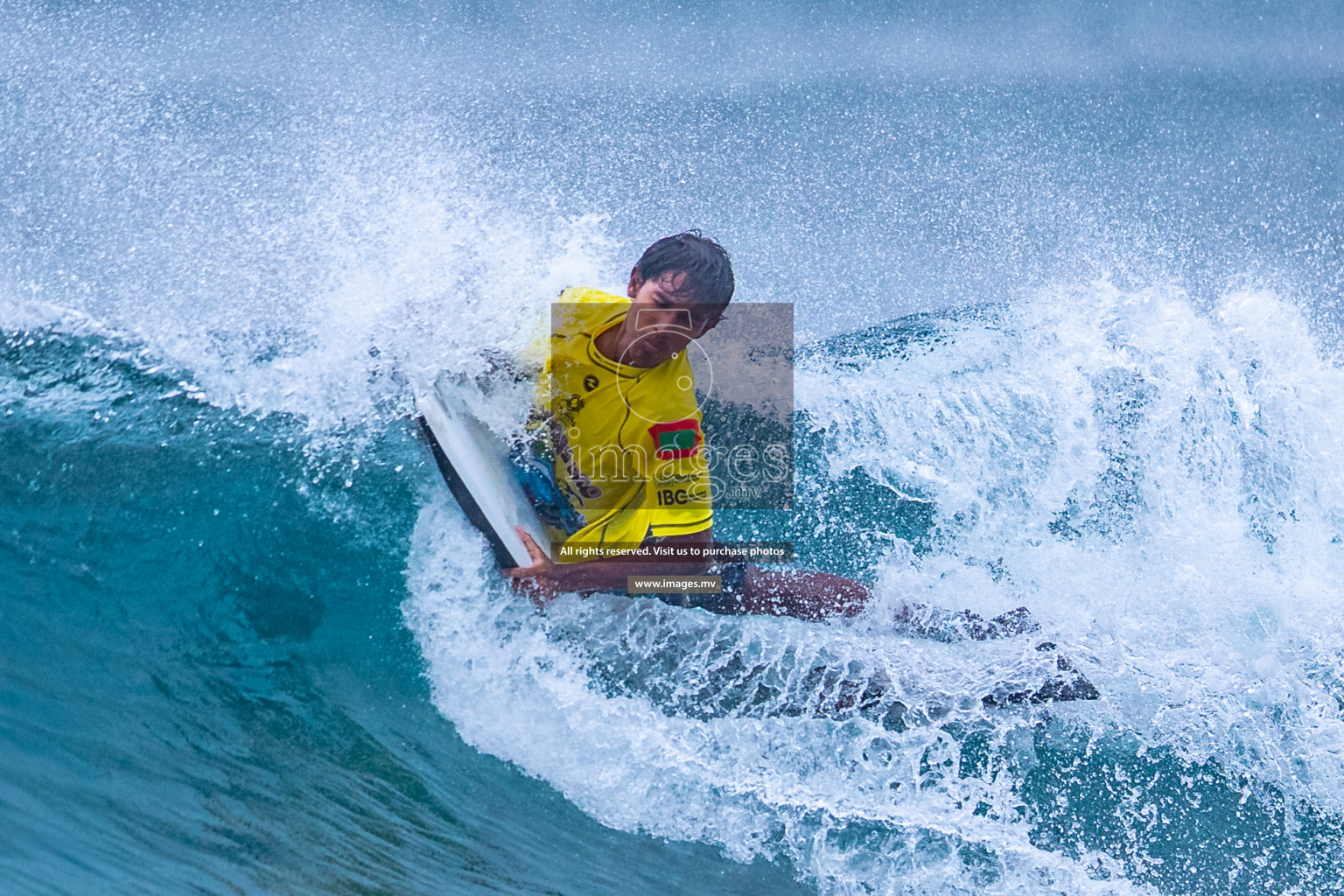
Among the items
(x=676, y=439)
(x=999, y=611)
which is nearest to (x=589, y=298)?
(x=676, y=439)

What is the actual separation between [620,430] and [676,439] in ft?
0.53

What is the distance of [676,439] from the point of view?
2359 millimetres

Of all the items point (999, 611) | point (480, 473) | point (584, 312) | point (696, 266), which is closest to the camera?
point (696, 266)

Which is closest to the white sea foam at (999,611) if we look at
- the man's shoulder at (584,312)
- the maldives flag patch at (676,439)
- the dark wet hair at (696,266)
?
the maldives flag patch at (676,439)

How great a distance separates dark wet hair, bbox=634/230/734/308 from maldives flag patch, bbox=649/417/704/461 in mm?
331

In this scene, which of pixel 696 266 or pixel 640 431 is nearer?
pixel 696 266

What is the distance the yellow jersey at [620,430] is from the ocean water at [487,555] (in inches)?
15.9

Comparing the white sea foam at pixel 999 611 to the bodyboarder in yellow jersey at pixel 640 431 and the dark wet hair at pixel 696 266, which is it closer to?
the bodyboarder in yellow jersey at pixel 640 431

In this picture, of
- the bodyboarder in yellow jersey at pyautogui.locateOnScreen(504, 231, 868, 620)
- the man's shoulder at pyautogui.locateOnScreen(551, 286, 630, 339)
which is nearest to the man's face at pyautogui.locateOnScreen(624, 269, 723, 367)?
the bodyboarder in yellow jersey at pyautogui.locateOnScreen(504, 231, 868, 620)

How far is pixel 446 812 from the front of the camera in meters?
2.82

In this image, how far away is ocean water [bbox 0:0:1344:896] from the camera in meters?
2.82

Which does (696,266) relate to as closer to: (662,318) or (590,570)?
(662,318)

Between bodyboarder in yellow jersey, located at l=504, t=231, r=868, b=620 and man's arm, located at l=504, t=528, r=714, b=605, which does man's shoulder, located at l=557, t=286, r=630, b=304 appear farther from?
man's arm, located at l=504, t=528, r=714, b=605

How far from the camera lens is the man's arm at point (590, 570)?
2.49 metres
